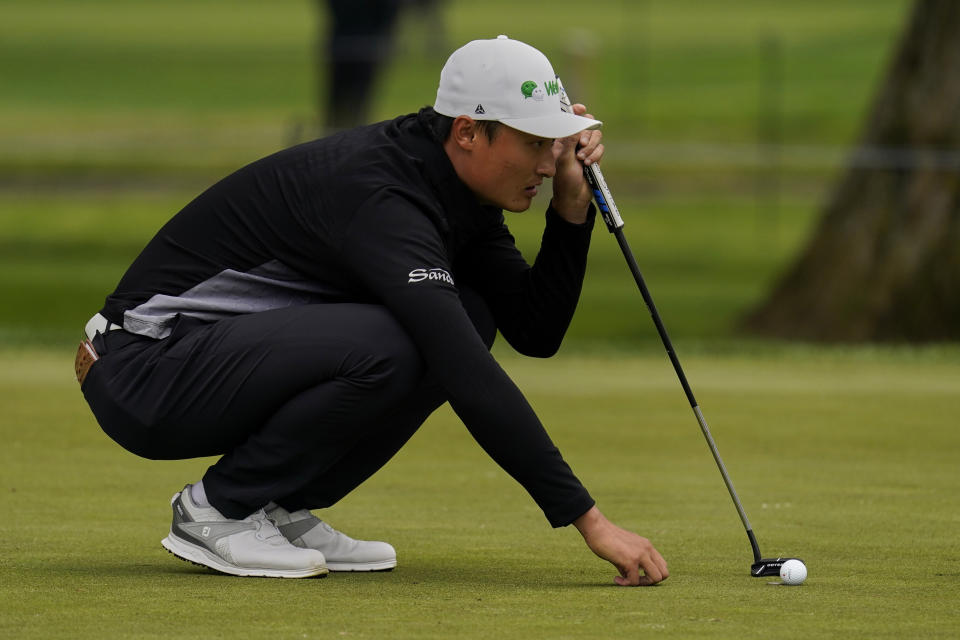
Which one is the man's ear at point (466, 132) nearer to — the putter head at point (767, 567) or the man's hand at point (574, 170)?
the man's hand at point (574, 170)

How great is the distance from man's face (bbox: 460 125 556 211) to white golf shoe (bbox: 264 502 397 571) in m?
0.91

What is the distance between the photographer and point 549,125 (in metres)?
4.46

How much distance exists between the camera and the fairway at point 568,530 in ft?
13.1

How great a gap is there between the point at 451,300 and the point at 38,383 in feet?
18.5

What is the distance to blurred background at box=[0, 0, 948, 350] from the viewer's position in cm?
1648

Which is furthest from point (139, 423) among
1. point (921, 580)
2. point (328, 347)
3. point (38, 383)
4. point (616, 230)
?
point (38, 383)

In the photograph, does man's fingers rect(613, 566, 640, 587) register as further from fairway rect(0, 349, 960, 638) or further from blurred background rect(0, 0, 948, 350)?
blurred background rect(0, 0, 948, 350)

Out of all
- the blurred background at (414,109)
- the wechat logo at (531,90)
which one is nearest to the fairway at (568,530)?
the wechat logo at (531,90)

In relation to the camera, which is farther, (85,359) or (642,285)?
(642,285)

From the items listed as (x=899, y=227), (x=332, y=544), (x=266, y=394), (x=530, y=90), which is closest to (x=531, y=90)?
(x=530, y=90)

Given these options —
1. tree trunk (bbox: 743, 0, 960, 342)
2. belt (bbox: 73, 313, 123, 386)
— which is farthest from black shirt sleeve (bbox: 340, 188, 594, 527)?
tree trunk (bbox: 743, 0, 960, 342)

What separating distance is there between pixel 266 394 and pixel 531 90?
0.95m

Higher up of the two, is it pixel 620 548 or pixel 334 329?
pixel 334 329

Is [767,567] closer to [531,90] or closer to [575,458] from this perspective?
[531,90]
